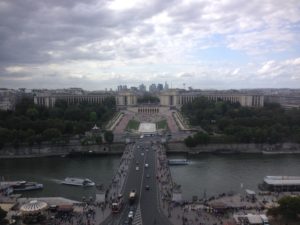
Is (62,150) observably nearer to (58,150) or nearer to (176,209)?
(58,150)

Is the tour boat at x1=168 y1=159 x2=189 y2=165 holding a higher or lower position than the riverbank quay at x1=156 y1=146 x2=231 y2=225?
lower

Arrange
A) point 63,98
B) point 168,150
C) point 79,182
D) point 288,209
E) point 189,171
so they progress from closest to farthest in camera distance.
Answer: point 288,209 < point 79,182 < point 189,171 < point 168,150 < point 63,98

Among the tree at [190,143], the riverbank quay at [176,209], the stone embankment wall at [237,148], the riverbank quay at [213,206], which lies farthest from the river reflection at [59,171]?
the tree at [190,143]

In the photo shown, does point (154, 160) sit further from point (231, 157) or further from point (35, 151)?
point (35, 151)

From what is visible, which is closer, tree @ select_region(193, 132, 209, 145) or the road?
the road

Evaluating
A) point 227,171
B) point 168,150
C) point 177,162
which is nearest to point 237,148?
point 168,150

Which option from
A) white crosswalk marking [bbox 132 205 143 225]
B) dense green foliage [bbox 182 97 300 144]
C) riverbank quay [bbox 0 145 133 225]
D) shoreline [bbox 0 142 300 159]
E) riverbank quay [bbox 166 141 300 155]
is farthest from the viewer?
dense green foliage [bbox 182 97 300 144]

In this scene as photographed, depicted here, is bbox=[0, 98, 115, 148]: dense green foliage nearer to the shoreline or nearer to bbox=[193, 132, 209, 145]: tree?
the shoreline

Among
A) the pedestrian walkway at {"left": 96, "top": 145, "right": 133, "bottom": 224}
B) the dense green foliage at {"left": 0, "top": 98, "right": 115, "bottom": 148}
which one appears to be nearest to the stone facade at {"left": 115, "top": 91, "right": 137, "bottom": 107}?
the dense green foliage at {"left": 0, "top": 98, "right": 115, "bottom": 148}
